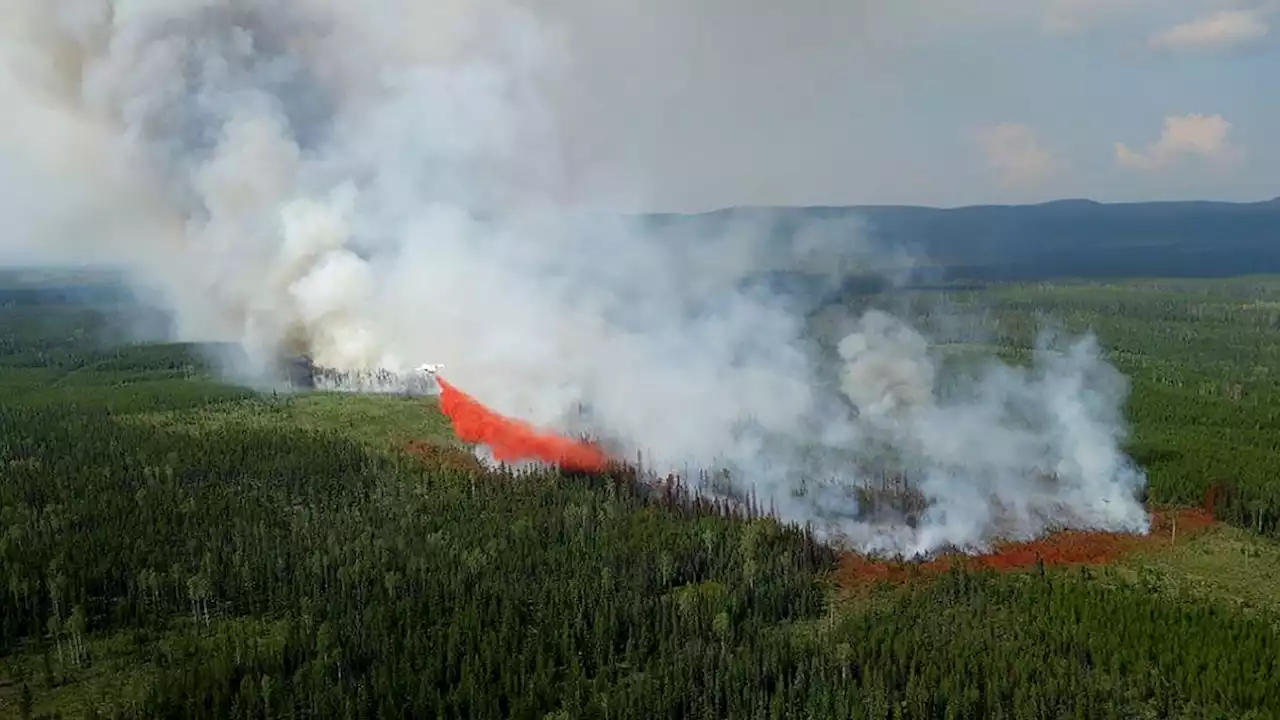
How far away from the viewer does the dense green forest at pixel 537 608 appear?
212 feet

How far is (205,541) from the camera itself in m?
92.1

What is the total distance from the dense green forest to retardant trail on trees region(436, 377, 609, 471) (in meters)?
3.82

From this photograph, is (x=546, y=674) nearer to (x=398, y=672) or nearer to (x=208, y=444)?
(x=398, y=672)

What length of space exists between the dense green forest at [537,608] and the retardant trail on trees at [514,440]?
382 centimetres

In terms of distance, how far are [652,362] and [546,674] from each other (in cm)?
5673

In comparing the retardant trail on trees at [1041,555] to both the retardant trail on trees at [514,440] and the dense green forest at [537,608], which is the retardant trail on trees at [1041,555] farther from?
the retardant trail on trees at [514,440]

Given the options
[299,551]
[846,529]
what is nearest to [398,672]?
[299,551]

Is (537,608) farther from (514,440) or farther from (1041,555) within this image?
(514,440)

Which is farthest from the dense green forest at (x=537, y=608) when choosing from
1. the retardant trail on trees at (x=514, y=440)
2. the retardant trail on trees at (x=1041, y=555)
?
the retardant trail on trees at (x=514, y=440)

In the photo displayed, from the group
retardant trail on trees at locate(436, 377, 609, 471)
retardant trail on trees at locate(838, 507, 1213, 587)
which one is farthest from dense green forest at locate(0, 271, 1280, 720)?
retardant trail on trees at locate(436, 377, 609, 471)

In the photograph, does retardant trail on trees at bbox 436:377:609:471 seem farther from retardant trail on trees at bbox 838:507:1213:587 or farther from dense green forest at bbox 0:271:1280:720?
retardant trail on trees at bbox 838:507:1213:587

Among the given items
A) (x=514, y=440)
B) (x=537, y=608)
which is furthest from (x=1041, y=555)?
(x=514, y=440)

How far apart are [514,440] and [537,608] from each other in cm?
4128

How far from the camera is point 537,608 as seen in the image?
7769 centimetres
